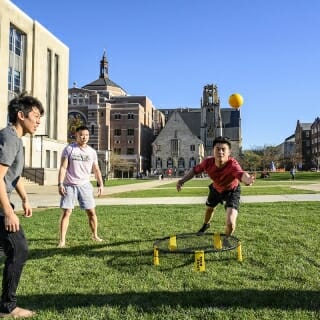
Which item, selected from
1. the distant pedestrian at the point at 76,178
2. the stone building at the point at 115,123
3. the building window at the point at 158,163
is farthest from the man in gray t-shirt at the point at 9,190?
the building window at the point at 158,163

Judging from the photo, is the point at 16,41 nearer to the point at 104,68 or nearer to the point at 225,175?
the point at 225,175

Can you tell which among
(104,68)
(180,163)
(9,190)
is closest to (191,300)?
(9,190)

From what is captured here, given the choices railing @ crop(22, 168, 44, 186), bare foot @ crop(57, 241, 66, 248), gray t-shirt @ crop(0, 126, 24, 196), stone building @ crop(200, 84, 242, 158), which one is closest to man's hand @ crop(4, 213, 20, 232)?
gray t-shirt @ crop(0, 126, 24, 196)

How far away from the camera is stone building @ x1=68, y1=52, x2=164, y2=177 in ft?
296

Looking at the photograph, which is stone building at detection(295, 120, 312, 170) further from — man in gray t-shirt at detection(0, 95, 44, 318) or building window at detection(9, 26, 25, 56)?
man in gray t-shirt at detection(0, 95, 44, 318)

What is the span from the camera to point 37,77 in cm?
4044

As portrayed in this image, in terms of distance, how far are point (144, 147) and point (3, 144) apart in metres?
98.4

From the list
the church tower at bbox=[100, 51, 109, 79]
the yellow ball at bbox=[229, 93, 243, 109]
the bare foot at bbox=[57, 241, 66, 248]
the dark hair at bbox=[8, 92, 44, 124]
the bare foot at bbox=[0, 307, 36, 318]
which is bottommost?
the bare foot at bbox=[0, 307, 36, 318]

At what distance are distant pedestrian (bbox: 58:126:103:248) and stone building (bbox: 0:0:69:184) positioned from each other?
97.8 ft

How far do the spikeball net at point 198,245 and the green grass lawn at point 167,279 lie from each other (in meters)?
0.12

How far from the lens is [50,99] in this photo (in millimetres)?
44094

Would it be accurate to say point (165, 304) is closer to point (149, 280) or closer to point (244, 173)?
point (149, 280)

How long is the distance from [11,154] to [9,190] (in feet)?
1.42

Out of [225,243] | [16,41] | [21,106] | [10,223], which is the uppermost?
[16,41]
